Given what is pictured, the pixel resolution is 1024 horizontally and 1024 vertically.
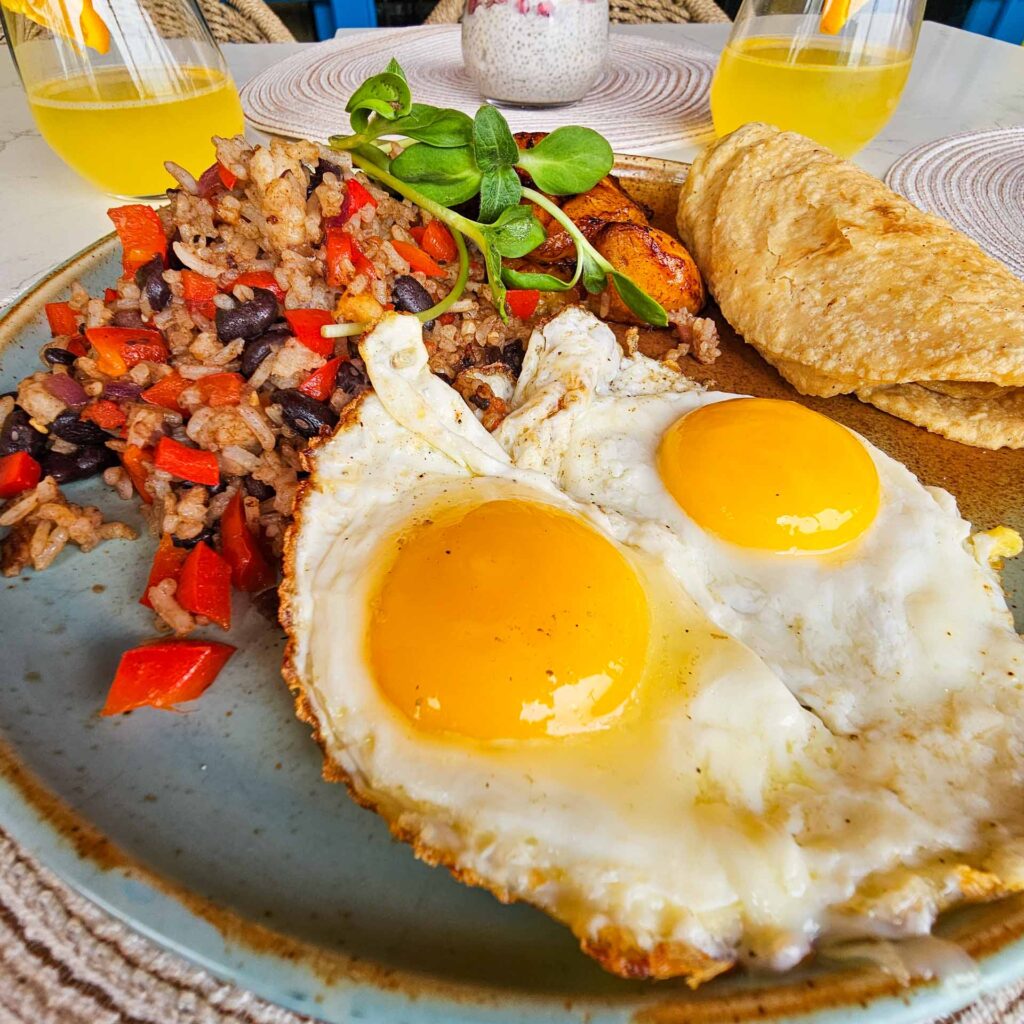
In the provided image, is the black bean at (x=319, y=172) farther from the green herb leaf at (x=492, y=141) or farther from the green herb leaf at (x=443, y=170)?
the green herb leaf at (x=492, y=141)

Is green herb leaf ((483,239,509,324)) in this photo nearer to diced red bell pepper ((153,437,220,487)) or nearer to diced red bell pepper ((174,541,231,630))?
diced red bell pepper ((153,437,220,487))

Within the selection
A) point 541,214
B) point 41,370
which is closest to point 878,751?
point 541,214

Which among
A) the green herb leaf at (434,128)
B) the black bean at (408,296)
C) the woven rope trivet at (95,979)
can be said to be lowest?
the woven rope trivet at (95,979)

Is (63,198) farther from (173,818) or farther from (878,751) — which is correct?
(878,751)

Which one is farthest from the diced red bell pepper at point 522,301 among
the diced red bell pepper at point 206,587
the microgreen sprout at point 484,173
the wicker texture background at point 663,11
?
the wicker texture background at point 663,11

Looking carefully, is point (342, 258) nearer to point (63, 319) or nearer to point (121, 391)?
point (121, 391)

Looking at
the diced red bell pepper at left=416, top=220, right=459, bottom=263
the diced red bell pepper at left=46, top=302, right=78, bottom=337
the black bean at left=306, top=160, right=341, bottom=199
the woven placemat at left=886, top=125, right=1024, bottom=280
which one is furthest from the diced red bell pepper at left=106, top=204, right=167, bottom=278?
the woven placemat at left=886, top=125, right=1024, bottom=280

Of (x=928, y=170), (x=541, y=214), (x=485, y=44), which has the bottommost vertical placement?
(x=928, y=170)
